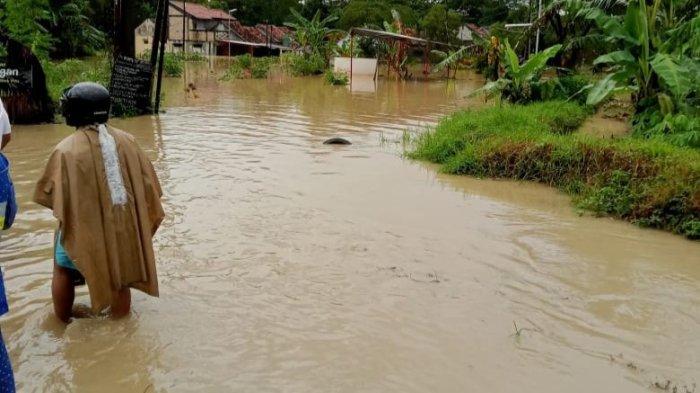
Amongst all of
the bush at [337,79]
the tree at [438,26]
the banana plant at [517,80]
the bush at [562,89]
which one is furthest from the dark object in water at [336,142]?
the tree at [438,26]

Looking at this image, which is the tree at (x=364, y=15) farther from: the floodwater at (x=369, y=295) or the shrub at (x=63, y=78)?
the floodwater at (x=369, y=295)

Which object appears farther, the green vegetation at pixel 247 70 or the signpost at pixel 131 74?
the green vegetation at pixel 247 70

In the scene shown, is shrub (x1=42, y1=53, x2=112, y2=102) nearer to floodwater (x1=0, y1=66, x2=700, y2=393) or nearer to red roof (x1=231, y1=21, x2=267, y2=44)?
floodwater (x1=0, y1=66, x2=700, y2=393)

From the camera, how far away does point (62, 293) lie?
392 cm

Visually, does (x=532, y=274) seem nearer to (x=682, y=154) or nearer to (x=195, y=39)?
(x=682, y=154)

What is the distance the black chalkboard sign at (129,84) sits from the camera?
1284cm

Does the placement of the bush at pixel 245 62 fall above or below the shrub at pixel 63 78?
above

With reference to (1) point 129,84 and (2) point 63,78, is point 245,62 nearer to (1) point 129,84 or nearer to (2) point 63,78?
(2) point 63,78

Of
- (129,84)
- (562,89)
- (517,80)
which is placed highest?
(517,80)

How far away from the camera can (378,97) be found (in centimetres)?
2112

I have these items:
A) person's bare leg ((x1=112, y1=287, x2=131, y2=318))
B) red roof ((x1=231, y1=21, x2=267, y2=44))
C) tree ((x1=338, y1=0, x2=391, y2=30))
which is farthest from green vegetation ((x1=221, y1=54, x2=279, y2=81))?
person's bare leg ((x1=112, y1=287, x2=131, y2=318))

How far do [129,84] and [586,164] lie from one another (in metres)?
9.09

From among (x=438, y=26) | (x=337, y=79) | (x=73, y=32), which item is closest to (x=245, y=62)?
(x=337, y=79)

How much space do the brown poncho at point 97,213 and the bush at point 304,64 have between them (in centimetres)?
2802
